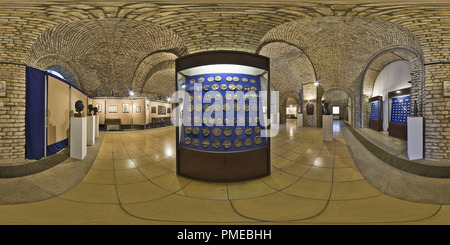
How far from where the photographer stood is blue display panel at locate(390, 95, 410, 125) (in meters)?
7.09

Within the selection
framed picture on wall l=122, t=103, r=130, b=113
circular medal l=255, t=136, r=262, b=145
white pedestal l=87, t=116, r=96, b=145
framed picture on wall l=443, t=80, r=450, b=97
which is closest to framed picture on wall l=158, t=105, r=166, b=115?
framed picture on wall l=122, t=103, r=130, b=113

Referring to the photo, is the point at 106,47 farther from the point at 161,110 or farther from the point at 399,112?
the point at 399,112

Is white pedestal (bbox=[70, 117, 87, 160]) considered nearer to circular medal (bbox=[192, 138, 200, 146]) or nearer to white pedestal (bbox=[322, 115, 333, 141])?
circular medal (bbox=[192, 138, 200, 146])

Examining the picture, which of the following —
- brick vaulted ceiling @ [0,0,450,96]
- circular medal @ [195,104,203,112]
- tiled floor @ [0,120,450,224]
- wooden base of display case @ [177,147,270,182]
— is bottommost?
tiled floor @ [0,120,450,224]

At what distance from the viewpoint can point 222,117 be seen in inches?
116

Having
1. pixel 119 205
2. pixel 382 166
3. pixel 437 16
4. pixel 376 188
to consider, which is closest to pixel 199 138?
pixel 119 205

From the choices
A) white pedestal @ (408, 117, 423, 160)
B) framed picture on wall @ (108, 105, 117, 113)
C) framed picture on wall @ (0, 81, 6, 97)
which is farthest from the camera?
framed picture on wall @ (108, 105, 117, 113)

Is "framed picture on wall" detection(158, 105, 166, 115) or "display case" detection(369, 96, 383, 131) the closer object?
"display case" detection(369, 96, 383, 131)

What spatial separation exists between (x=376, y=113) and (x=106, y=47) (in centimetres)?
1549

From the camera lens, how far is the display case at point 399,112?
23.0ft

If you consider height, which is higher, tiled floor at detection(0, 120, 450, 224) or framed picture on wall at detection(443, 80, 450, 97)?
framed picture on wall at detection(443, 80, 450, 97)

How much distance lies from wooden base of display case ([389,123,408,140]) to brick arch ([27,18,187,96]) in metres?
9.59

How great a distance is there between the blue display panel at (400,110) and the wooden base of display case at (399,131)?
0.61ft

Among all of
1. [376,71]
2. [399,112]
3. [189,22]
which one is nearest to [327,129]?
[399,112]
